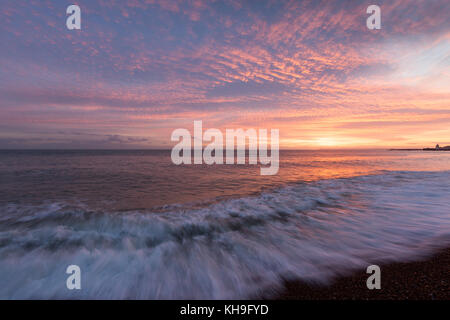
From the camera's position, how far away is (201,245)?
486cm

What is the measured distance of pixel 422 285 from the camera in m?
3.00

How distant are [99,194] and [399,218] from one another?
12856 millimetres

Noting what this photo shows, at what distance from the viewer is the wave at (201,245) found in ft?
11.5

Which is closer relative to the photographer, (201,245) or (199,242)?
(201,245)

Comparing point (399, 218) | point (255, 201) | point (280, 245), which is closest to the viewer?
point (280, 245)

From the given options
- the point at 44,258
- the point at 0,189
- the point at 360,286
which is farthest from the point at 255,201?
the point at 0,189

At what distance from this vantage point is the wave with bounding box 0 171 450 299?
350 centimetres

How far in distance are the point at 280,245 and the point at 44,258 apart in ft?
18.0

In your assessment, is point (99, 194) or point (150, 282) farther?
point (99, 194)

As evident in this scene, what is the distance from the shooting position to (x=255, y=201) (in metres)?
8.55

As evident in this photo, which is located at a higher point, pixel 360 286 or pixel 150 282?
pixel 360 286
